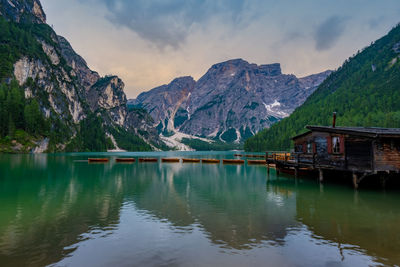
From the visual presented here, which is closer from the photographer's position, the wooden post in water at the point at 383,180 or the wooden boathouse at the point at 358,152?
the wooden boathouse at the point at 358,152

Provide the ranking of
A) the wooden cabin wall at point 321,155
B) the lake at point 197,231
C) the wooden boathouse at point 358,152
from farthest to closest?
the wooden cabin wall at point 321,155 → the wooden boathouse at point 358,152 → the lake at point 197,231

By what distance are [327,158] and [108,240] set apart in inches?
1337

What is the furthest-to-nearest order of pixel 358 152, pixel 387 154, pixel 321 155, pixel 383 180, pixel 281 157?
pixel 281 157 → pixel 321 155 → pixel 383 180 → pixel 358 152 → pixel 387 154

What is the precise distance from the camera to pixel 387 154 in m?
32.1

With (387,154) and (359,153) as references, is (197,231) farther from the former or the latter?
(387,154)

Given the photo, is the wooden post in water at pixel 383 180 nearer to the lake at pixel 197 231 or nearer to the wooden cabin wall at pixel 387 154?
the wooden cabin wall at pixel 387 154

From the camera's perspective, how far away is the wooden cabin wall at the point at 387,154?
31797 mm

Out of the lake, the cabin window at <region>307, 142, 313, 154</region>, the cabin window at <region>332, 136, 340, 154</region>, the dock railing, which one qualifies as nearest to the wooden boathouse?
the cabin window at <region>332, 136, 340, 154</region>

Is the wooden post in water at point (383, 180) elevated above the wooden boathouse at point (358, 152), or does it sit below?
below

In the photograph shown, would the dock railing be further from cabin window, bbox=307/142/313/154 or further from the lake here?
the lake

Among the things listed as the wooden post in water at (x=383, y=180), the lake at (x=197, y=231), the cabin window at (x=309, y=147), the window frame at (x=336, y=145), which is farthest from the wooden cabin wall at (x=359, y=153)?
the cabin window at (x=309, y=147)

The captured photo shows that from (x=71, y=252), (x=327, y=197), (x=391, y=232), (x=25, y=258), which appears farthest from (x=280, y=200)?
(x=25, y=258)

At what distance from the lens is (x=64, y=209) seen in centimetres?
2312

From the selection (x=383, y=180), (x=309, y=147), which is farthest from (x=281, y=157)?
(x=383, y=180)
